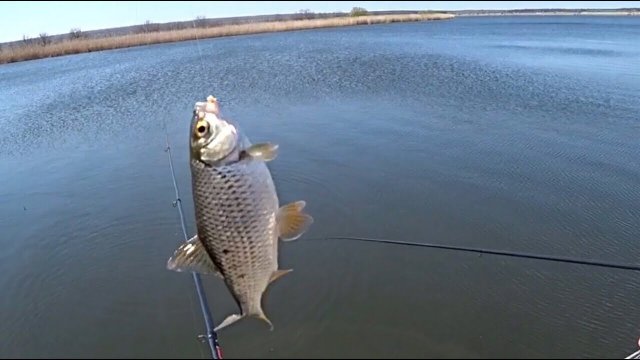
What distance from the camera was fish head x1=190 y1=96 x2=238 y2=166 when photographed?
1822 millimetres

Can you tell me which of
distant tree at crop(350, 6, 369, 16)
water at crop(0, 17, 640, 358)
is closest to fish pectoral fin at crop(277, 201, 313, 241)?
water at crop(0, 17, 640, 358)

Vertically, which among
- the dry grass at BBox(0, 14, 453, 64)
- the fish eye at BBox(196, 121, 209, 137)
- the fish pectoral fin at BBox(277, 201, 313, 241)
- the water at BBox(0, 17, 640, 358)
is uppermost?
the dry grass at BBox(0, 14, 453, 64)

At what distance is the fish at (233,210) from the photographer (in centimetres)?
184

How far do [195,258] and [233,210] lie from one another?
1.15 ft

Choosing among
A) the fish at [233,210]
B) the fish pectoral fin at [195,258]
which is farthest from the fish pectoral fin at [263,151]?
the fish pectoral fin at [195,258]

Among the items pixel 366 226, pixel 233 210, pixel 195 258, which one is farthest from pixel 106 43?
pixel 233 210

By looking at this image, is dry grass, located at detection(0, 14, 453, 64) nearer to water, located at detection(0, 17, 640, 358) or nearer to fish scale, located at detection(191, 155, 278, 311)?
water, located at detection(0, 17, 640, 358)

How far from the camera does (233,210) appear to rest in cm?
188

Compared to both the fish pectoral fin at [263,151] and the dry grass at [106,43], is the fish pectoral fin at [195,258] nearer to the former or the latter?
the fish pectoral fin at [263,151]

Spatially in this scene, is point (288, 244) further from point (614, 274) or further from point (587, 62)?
point (587, 62)

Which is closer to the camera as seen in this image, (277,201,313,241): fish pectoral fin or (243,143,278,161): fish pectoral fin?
(243,143,278,161): fish pectoral fin

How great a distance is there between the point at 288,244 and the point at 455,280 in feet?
6.46

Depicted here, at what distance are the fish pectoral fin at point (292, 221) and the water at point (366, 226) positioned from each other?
2.24 meters

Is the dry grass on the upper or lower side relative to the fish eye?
upper
